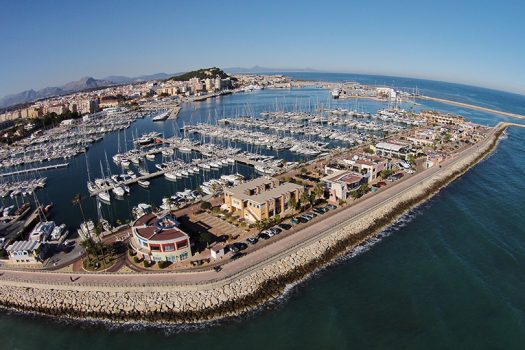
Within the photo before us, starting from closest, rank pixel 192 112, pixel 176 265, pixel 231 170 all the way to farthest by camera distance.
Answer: pixel 176 265, pixel 231 170, pixel 192 112

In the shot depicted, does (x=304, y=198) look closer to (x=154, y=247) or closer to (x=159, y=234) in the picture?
(x=159, y=234)

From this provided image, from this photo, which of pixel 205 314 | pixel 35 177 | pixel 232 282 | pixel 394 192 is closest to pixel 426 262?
pixel 394 192

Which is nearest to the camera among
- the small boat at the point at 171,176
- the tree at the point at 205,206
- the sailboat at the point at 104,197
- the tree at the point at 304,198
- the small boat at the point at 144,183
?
the tree at the point at 304,198

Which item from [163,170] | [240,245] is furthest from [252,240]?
[163,170]

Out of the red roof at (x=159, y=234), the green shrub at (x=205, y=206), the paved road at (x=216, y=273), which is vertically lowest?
the paved road at (x=216, y=273)

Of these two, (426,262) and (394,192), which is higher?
(394,192)

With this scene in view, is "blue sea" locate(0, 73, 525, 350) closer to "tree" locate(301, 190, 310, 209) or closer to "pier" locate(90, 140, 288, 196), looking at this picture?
"tree" locate(301, 190, 310, 209)

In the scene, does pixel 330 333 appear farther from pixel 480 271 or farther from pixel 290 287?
pixel 480 271

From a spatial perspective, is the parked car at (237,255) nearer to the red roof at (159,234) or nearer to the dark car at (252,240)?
the dark car at (252,240)

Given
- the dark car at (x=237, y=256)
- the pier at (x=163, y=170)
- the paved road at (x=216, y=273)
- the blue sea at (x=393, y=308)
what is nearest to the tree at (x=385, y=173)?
the blue sea at (x=393, y=308)

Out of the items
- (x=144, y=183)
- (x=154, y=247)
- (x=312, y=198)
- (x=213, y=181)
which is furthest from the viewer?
(x=144, y=183)

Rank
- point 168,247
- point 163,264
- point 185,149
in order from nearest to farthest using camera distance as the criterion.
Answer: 1. point 163,264
2. point 168,247
3. point 185,149
